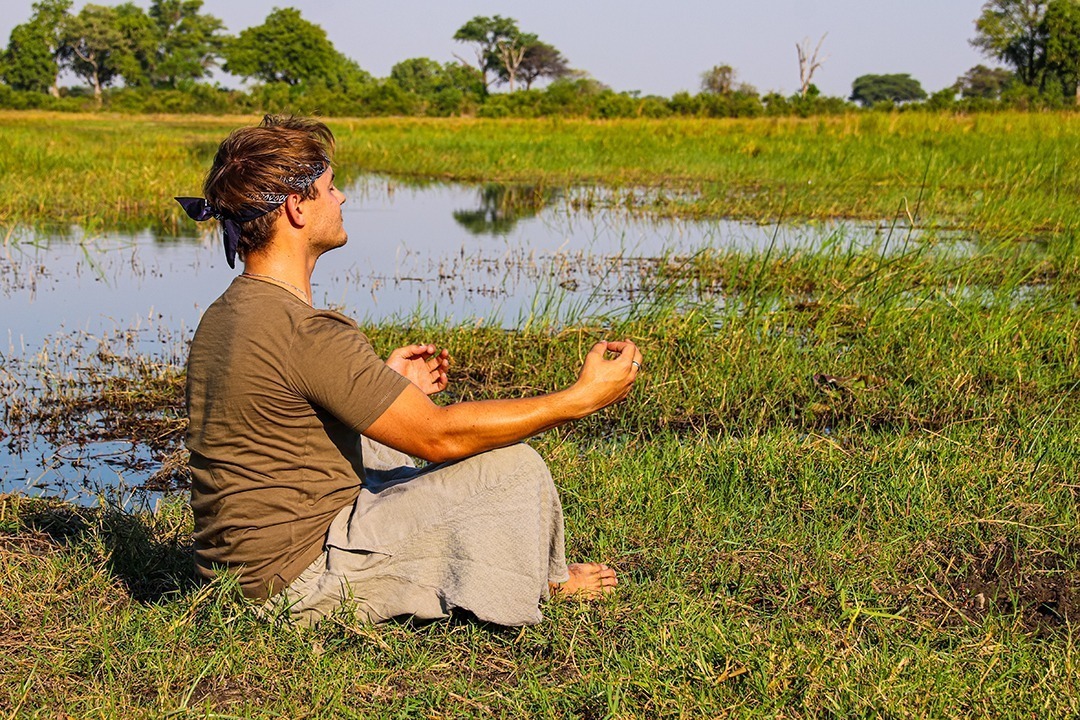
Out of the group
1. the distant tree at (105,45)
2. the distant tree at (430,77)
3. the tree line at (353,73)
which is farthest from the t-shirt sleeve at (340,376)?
the distant tree at (105,45)

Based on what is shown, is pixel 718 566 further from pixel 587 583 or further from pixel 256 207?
pixel 256 207

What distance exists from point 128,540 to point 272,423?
0.98 metres

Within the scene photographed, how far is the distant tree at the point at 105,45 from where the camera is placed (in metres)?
59.4

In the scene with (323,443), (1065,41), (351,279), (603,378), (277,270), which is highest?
(1065,41)

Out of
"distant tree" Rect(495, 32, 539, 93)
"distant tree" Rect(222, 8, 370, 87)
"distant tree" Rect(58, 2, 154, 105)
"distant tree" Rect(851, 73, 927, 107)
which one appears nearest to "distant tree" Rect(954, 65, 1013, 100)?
"distant tree" Rect(851, 73, 927, 107)

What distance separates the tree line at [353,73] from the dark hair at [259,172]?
2302 cm

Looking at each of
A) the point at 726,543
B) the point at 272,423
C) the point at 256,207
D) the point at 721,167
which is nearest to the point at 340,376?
the point at 272,423

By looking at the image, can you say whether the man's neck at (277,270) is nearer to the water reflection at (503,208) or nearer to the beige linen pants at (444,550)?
the beige linen pants at (444,550)

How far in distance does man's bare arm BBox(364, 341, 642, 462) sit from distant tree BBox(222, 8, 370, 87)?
5734 centimetres

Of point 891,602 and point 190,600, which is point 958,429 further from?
point 190,600

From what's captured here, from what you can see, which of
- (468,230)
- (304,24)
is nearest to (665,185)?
(468,230)

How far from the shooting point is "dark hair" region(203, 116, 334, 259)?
2.41m

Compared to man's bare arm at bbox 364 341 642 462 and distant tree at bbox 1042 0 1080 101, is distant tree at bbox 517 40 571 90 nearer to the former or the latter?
distant tree at bbox 1042 0 1080 101

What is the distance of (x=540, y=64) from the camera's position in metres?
68.9
